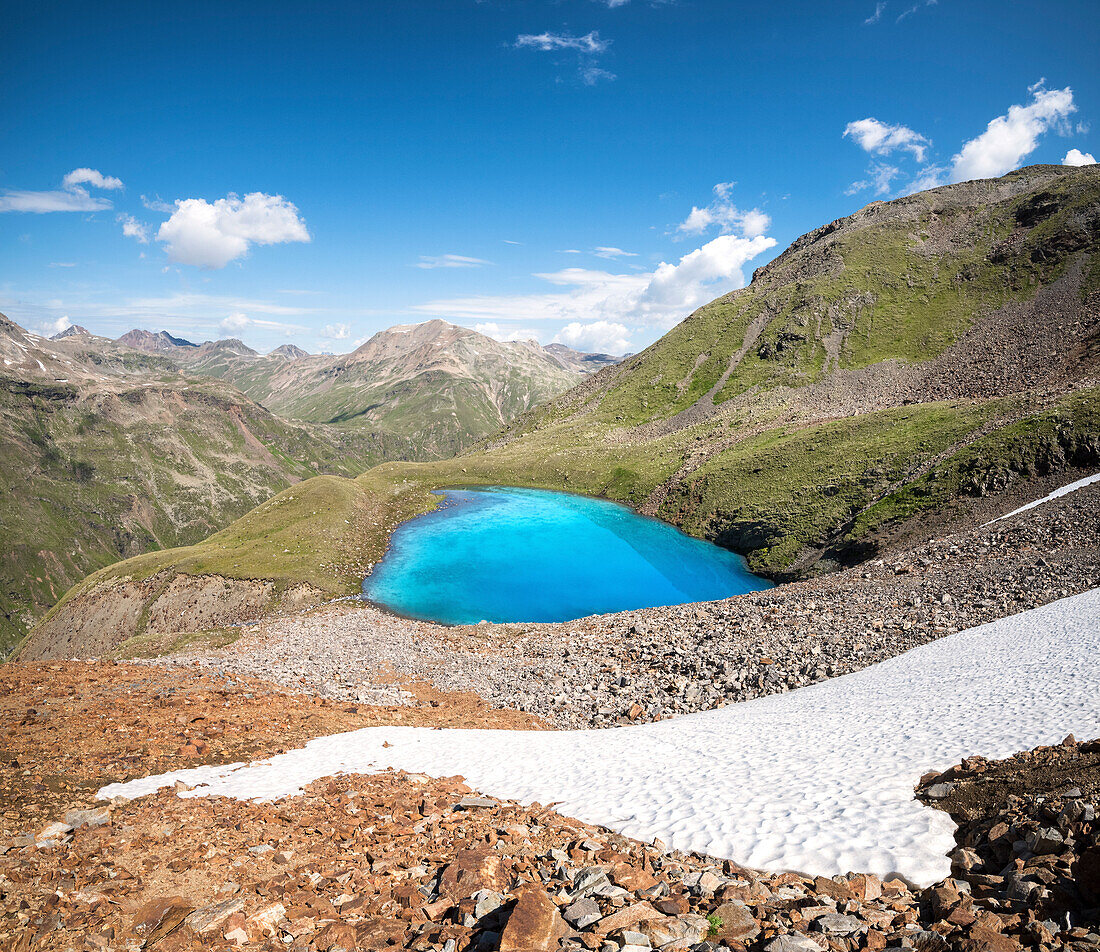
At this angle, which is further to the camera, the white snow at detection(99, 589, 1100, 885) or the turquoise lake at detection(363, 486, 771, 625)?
the turquoise lake at detection(363, 486, 771, 625)

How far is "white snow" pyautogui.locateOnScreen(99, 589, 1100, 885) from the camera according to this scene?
929 cm

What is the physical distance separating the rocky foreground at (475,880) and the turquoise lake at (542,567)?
34243mm

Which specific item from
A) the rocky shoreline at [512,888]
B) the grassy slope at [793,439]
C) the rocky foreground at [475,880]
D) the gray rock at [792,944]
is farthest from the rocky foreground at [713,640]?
the gray rock at [792,944]

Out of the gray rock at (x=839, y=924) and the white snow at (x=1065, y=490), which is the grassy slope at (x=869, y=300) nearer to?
the white snow at (x=1065, y=490)

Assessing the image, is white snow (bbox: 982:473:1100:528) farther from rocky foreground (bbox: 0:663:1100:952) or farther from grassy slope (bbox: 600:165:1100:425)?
grassy slope (bbox: 600:165:1100:425)

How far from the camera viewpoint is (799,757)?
13672mm

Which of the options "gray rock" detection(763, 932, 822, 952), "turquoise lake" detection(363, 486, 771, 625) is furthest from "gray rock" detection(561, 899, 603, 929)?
"turquoise lake" detection(363, 486, 771, 625)

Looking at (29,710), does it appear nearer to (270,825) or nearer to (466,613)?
(270,825)

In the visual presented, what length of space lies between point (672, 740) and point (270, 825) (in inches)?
479

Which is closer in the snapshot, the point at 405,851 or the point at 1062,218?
the point at 405,851

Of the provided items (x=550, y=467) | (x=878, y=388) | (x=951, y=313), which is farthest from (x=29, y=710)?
(x=951, y=313)

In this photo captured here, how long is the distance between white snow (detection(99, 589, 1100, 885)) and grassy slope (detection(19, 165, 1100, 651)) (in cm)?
3275

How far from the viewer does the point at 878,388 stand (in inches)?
4008

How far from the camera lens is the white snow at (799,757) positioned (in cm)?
929
